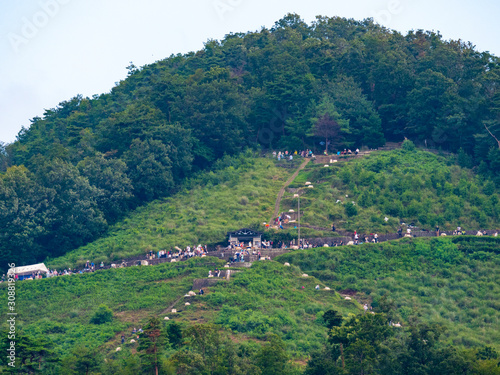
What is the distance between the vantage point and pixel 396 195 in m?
67.3

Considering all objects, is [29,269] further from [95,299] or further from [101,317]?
[101,317]

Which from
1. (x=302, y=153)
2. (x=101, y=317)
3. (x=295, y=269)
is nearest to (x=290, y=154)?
(x=302, y=153)

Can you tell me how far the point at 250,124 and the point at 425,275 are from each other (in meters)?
27.4

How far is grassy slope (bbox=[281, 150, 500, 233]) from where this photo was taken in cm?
6456

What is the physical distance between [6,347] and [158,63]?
60635mm

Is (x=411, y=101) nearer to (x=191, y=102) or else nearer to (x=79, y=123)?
(x=191, y=102)

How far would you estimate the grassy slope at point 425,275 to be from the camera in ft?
176

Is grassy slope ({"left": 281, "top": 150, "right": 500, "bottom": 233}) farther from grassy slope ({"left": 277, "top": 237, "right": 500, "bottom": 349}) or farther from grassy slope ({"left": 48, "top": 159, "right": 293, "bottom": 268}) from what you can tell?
grassy slope ({"left": 277, "top": 237, "right": 500, "bottom": 349})

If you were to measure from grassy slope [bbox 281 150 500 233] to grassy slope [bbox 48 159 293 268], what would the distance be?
2.72 metres

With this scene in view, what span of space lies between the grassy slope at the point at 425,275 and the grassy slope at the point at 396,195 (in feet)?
11.8

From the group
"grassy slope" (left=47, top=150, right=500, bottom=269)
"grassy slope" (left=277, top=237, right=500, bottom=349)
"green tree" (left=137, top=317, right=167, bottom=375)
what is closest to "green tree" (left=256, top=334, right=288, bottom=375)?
"green tree" (left=137, top=317, right=167, bottom=375)

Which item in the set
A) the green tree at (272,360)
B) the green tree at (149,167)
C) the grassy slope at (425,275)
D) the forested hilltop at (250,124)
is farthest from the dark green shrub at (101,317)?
the green tree at (149,167)

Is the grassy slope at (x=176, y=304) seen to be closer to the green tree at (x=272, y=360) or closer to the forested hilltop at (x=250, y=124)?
the green tree at (x=272, y=360)

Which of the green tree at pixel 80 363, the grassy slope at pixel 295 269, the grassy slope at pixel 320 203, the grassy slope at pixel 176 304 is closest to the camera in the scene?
the green tree at pixel 80 363
